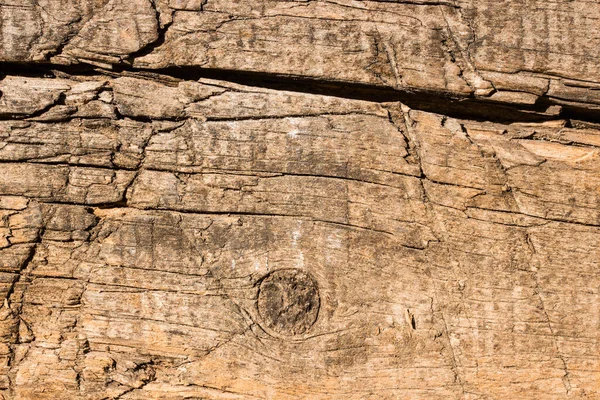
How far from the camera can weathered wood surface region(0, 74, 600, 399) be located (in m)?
2.59

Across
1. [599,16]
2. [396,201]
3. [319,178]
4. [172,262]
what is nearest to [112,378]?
[172,262]

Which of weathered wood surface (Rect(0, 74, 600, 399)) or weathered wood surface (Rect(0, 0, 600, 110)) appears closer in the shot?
weathered wood surface (Rect(0, 74, 600, 399))

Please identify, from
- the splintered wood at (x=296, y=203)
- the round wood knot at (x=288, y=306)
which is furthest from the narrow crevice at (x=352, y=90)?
Answer: the round wood knot at (x=288, y=306)

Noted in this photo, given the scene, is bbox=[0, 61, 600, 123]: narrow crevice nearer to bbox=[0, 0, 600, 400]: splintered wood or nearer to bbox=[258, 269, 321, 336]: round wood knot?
bbox=[0, 0, 600, 400]: splintered wood

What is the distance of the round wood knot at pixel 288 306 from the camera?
102 inches

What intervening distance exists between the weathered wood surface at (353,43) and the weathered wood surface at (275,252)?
169 millimetres

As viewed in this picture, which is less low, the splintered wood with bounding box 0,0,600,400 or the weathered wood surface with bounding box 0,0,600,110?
the weathered wood surface with bounding box 0,0,600,110

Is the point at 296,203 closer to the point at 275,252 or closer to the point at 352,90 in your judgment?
the point at 275,252

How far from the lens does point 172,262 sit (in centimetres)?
263

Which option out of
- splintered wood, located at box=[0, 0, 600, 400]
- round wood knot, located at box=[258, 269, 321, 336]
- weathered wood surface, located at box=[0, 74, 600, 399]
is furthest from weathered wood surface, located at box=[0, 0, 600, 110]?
round wood knot, located at box=[258, 269, 321, 336]

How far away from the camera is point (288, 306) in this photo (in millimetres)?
2584

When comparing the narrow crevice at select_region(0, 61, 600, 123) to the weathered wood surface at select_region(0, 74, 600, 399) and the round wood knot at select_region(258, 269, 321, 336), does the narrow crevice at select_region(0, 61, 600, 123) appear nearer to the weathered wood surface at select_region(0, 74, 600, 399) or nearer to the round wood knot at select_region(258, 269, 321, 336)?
the weathered wood surface at select_region(0, 74, 600, 399)

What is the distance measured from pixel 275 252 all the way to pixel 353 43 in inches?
42.7

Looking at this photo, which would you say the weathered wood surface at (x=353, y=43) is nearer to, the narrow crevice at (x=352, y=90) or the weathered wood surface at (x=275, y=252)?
the narrow crevice at (x=352, y=90)
